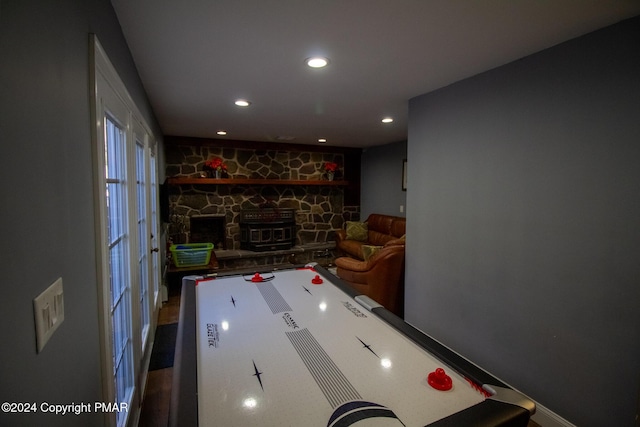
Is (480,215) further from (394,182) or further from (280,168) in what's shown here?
(280,168)

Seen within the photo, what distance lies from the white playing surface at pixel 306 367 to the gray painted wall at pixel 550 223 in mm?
1048

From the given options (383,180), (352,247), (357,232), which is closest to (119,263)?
(352,247)

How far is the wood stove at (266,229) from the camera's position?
5.71 meters

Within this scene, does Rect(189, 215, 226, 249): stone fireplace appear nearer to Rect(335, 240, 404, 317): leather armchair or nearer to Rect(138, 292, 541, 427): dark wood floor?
Rect(335, 240, 404, 317): leather armchair

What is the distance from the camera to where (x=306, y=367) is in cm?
129

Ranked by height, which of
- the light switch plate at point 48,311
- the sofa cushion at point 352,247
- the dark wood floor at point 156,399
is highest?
the light switch plate at point 48,311

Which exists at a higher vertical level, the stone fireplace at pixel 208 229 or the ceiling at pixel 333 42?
the ceiling at pixel 333 42

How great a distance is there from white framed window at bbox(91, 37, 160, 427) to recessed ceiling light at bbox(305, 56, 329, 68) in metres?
1.08

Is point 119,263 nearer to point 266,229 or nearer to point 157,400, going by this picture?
point 157,400

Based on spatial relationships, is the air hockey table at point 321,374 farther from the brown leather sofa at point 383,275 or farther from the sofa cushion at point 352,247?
the sofa cushion at point 352,247

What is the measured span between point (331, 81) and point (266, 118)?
1520 mm

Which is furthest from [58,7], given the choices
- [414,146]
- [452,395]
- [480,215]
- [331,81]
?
[414,146]

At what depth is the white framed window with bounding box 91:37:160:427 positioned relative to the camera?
1147 millimetres

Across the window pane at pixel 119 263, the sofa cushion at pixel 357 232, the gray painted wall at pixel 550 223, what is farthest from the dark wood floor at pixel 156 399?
the sofa cushion at pixel 357 232
